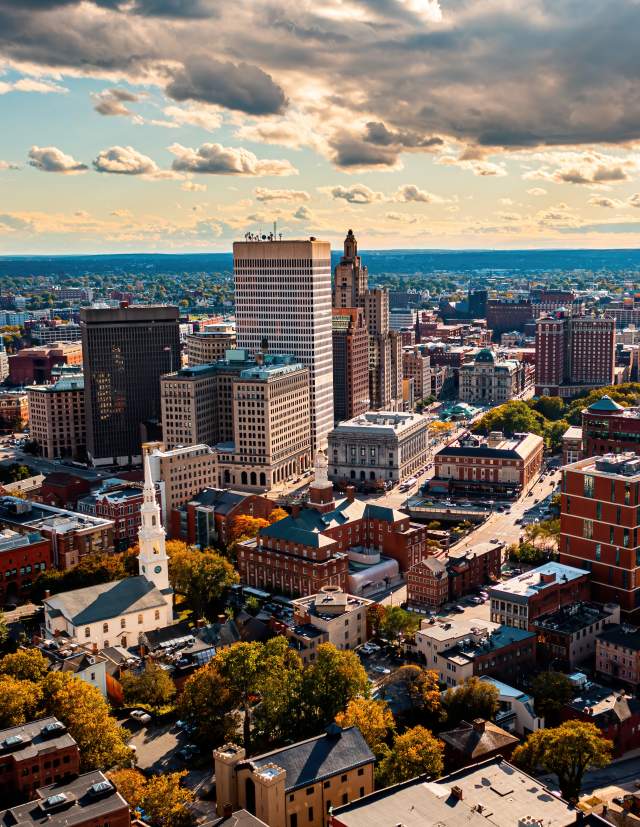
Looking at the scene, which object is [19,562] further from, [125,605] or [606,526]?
[606,526]

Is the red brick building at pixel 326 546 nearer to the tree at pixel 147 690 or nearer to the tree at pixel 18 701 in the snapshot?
the tree at pixel 147 690

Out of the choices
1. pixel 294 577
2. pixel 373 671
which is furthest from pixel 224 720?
pixel 294 577

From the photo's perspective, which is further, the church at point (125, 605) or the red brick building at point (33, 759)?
the church at point (125, 605)

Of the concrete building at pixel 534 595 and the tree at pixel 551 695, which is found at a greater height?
the concrete building at pixel 534 595

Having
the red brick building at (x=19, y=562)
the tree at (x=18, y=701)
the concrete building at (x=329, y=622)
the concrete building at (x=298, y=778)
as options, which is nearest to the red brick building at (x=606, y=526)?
the concrete building at (x=329, y=622)

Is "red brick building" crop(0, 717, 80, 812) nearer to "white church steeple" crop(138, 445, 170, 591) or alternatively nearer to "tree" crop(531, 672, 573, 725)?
"white church steeple" crop(138, 445, 170, 591)

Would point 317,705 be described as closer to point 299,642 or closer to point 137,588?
point 299,642

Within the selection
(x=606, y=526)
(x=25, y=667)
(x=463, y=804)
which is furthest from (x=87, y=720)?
(x=606, y=526)
